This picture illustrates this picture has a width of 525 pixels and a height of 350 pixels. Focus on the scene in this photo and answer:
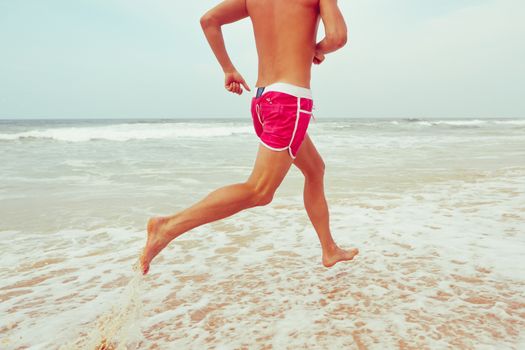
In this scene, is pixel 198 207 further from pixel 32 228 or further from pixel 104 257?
pixel 32 228

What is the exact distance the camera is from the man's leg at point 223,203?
6.98 feet

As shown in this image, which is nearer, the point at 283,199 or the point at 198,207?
the point at 198,207

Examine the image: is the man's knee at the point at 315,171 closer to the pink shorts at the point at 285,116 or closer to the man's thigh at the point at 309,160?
the man's thigh at the point at 309,160

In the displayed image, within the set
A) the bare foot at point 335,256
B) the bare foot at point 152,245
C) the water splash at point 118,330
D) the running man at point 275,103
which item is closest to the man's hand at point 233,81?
the running man at point 275,103

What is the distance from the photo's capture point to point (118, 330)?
7.07ft

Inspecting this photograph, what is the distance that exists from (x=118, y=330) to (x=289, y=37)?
1768mm

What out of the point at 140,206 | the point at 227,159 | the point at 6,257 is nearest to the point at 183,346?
the point at 6,257

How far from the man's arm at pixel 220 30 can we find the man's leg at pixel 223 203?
0.57 m

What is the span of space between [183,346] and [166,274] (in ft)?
3.26

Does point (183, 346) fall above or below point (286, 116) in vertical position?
below

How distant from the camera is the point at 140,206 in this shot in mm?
5094

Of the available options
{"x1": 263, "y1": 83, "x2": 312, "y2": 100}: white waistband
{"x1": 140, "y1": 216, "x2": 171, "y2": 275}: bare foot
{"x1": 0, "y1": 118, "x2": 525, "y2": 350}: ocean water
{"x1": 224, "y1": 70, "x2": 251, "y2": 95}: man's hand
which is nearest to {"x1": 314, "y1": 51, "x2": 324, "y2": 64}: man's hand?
{"x1": 263, "y1": 83, "x2": 312, "y2": 100}: white waistband

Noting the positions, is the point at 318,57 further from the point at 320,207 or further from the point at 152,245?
the point at 152,245

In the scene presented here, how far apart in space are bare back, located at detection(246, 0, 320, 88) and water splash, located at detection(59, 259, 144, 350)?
1262mm
